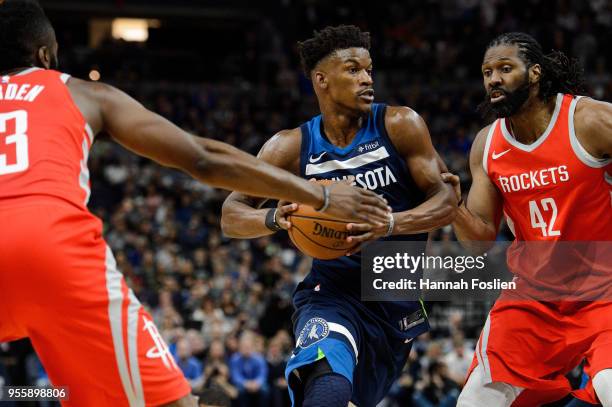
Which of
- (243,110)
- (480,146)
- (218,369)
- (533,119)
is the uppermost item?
(243,110)

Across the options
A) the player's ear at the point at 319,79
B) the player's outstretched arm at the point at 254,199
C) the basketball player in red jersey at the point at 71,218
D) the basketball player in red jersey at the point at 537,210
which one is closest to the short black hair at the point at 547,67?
the basketball player in red jersey at the point at 537,210

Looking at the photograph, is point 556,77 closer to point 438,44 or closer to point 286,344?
point 286,344

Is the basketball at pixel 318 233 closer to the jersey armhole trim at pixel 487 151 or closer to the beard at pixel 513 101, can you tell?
the jersey armhole trim at pixel 487 151

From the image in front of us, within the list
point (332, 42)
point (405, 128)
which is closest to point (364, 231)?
point (405, 128)

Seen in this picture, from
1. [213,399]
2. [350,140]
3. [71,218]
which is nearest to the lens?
[71,218]

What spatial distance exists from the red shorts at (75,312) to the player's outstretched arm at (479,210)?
233cm

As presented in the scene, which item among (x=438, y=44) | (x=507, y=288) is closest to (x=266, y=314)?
(x=507, y=288)

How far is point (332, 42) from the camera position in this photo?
5.30 metres

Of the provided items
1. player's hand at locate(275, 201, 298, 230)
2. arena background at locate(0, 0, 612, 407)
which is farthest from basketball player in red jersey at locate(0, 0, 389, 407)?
arena background at locate(0, 0, 612, 407)

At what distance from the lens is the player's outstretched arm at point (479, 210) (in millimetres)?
5121

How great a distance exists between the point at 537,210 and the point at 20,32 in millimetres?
2893

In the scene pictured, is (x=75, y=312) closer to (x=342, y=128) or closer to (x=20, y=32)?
(x=20, y=32)

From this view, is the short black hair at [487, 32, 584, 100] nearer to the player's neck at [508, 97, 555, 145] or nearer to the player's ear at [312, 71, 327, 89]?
the player's neck at [508, 97, 555, 145]

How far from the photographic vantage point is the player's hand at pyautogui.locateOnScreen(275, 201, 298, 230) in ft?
15.2
